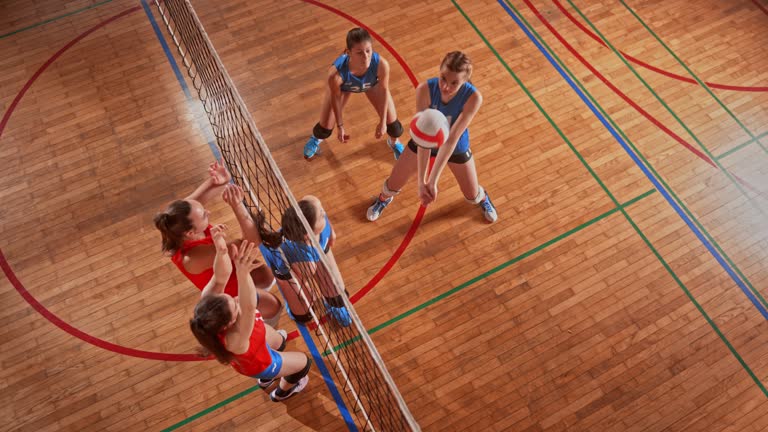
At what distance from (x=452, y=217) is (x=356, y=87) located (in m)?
1.58

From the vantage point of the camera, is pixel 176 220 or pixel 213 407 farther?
pixel 213 407

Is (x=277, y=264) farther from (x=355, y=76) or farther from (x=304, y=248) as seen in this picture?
(x=355, y=76)

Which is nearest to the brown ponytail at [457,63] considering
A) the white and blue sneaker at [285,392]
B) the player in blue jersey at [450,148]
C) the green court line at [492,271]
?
the player in blue jersey at [450,148]

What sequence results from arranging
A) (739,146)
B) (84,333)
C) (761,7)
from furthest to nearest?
(761,7) → (739,146) → (84,333)

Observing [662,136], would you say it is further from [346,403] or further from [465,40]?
[346,403]

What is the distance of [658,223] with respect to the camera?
5.27 meters

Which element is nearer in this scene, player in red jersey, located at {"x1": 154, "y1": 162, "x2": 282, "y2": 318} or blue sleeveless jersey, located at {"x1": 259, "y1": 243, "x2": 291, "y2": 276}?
player in red jersey, located at {"x1": 154, "y1": 162, "x2": 282, "y2": 318}

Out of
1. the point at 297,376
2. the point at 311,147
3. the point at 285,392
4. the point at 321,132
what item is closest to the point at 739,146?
the point at 321,132

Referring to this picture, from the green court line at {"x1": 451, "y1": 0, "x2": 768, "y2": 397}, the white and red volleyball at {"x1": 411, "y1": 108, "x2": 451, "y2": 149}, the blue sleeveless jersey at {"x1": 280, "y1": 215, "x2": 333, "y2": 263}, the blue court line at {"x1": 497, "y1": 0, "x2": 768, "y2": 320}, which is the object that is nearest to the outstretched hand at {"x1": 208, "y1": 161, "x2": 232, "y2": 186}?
the blue sleeveless jersey at {"x1": 280, "y1": 215, "x2": 333, "y2": 263}

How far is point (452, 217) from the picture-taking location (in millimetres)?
5293

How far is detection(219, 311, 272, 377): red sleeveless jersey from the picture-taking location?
10.9 feet

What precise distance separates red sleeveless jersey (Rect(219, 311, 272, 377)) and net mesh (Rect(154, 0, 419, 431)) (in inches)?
22.8

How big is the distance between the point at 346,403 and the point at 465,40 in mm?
4501

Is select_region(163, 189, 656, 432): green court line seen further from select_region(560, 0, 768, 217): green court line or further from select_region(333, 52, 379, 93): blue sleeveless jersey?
select_region(333, 52, 379, 93): blue sleeveless jersey
